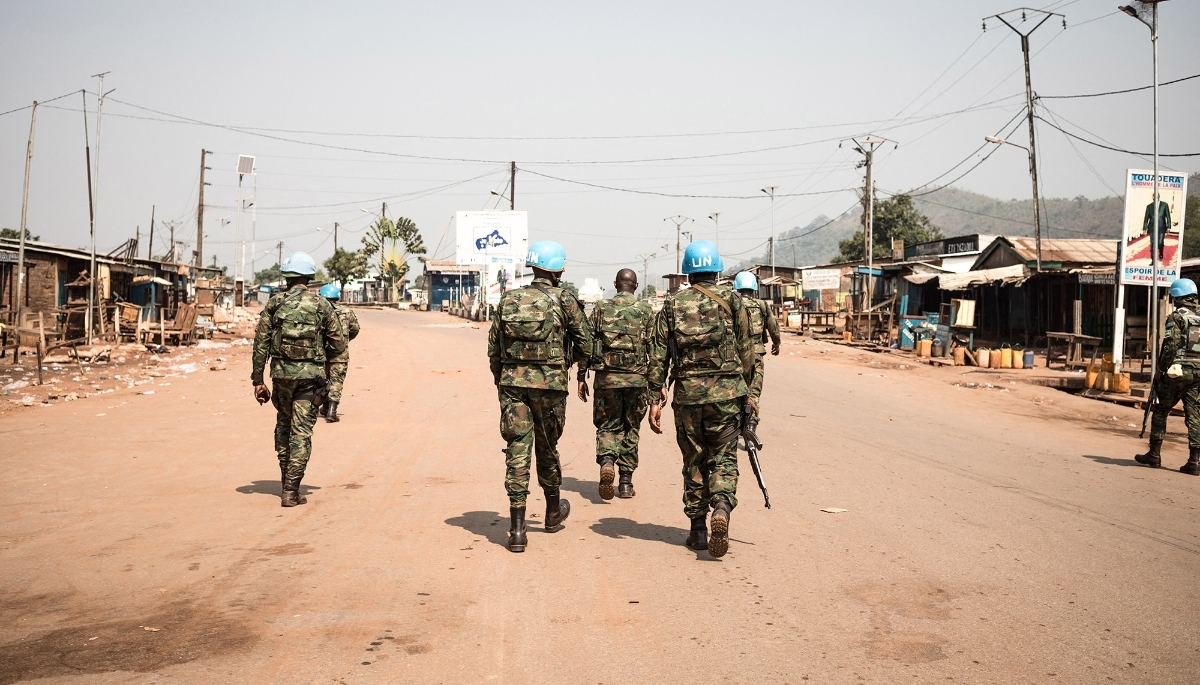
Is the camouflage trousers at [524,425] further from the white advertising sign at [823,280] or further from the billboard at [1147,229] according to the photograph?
the white advertising sign at [823,280]

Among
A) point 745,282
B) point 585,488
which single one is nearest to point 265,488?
point 585,488

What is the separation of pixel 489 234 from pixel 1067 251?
96.4ft

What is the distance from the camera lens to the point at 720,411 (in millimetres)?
5691

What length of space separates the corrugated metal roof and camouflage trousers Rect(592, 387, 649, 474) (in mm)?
27068

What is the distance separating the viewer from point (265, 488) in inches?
314

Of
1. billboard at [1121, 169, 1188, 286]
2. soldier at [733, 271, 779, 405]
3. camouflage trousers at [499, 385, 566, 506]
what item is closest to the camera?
camouflage trousers at [499, 385, 566, 506]

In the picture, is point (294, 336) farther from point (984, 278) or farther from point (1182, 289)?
point (984, 278)

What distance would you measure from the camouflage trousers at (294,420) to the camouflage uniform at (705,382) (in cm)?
315

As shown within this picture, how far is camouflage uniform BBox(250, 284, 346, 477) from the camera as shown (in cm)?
731

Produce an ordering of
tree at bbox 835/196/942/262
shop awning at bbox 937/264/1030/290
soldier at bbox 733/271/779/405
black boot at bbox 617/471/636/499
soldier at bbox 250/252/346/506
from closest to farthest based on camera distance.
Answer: soldier at bbox 250/252/346/506, black boot at bbox 617/471/636/499, soldier at bbox 733/271/779/405, shop awning at bbox 937/264/1030/290, tree at bbox 835/196/942/262

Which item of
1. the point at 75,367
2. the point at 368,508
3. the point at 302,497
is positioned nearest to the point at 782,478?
the point at 368,508

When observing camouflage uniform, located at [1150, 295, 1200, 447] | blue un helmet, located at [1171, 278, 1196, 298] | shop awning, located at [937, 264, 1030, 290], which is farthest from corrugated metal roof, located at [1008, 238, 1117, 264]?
camouflage uniform, located at [1150, 295, 1200, 447]

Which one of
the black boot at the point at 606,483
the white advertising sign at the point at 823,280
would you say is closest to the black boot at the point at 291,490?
the black boot at the point at 606,483

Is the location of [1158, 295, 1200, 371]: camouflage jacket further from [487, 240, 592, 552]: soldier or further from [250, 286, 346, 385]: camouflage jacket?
[250, 286, 346, 385]: camouflage jacket
